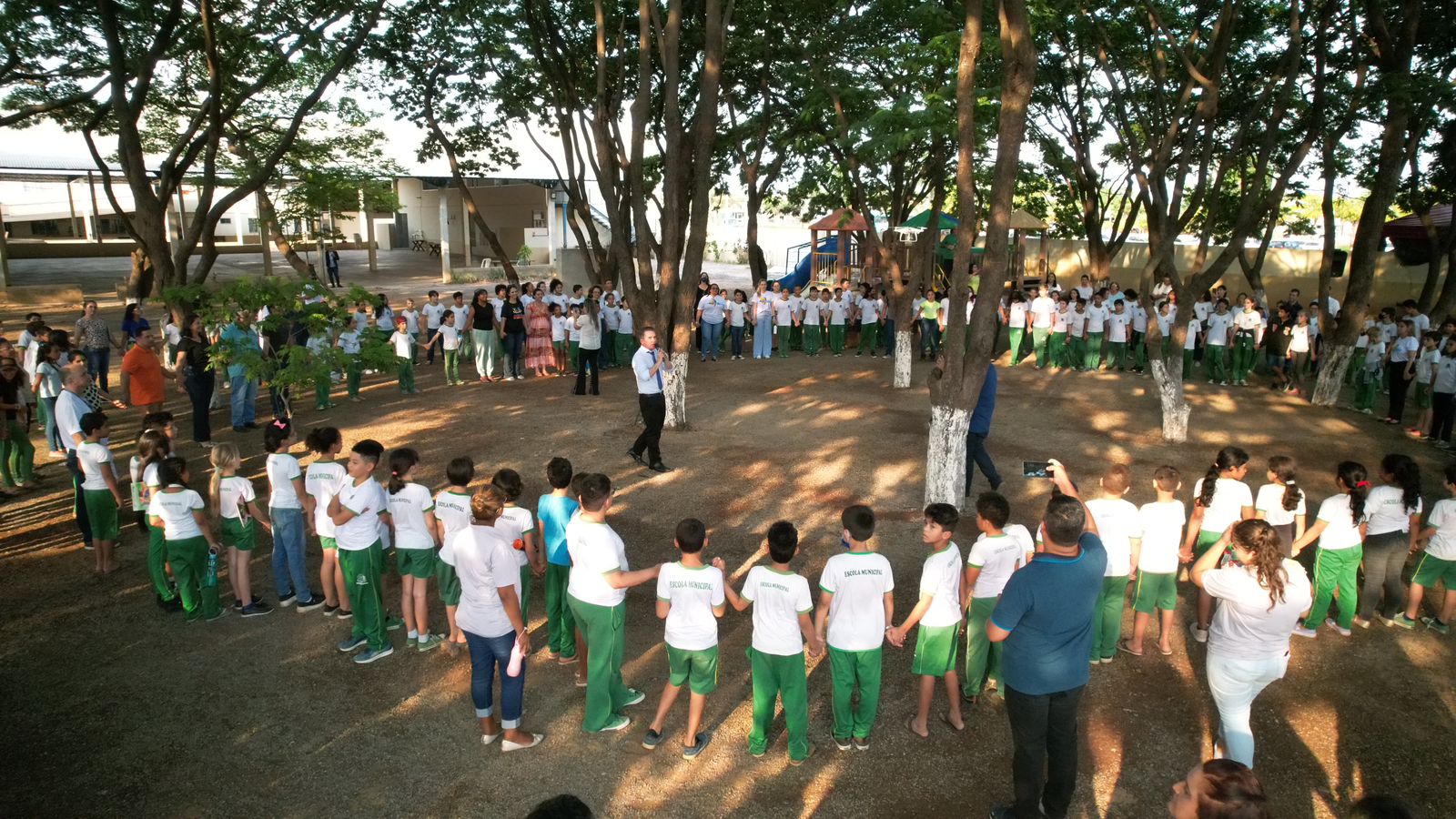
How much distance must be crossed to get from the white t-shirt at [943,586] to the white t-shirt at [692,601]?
3.75 ft

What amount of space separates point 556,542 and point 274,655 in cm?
221

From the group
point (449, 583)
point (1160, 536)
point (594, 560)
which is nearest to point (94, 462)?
point (449, 583)

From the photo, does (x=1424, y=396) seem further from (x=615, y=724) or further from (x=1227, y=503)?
(x=615, y=724)

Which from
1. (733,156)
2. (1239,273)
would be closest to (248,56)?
(733,156)

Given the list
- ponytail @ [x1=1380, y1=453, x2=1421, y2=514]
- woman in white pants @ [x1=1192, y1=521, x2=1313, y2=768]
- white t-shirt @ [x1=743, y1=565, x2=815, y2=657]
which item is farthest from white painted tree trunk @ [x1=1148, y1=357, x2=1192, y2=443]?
white t-shirt @ [x1=743, y1=565, x2=815, y2=657]

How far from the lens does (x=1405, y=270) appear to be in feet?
73.6

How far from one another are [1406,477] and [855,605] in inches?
162

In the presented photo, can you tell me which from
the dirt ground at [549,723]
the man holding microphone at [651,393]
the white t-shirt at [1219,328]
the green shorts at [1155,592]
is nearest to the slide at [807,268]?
the white t-shirt at [1219,328]

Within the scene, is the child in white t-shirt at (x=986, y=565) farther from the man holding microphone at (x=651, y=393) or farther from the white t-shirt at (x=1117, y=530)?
the man holding microphone at (x=651, y=393)

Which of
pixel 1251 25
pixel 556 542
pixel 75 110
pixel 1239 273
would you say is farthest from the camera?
pixel 1239 273

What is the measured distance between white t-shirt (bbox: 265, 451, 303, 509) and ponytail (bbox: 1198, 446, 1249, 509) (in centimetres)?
629

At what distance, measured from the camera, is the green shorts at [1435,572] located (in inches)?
235

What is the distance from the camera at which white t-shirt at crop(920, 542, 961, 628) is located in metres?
4.61

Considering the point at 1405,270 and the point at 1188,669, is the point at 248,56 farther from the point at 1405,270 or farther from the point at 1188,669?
the point at 1405,270
